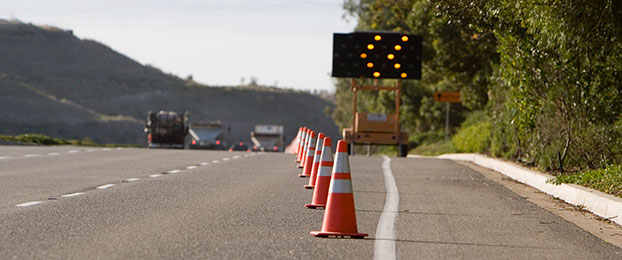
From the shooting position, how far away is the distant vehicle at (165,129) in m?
64.4

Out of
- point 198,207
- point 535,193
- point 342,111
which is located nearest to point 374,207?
point 198,207

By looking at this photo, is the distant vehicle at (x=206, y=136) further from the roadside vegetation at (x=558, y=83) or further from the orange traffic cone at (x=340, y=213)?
the orange traffic cone at (x=340, y=213)

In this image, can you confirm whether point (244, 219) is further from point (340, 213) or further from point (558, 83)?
point (558, 83)

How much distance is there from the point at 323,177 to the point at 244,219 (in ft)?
5.81

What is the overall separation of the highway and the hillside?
293 ft

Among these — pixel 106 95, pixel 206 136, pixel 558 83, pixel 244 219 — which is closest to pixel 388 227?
pixel 244 219

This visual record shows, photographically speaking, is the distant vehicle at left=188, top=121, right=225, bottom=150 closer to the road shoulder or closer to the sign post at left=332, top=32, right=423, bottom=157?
the sign post at left=332, top=32, right=423, bottom=157

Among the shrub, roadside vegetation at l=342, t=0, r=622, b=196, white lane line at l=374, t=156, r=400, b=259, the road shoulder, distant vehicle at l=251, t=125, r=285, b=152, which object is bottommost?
distant vehicle at l=251, t=125, r=285, b=152

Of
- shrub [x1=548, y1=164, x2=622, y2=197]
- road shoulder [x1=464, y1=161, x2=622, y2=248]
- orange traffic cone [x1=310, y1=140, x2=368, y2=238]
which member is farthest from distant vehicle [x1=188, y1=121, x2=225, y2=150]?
orange traffic cone [x1=310, y1=140, x2=368, y2=238]

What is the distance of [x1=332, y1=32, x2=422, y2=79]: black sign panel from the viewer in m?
34.4

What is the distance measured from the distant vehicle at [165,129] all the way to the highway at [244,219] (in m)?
44.6

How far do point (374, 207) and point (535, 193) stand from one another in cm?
498

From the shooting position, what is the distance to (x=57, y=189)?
14844mm

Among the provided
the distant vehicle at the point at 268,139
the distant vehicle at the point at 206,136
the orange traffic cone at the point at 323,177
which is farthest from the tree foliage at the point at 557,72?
the distant vehicle at the point at 268,139
